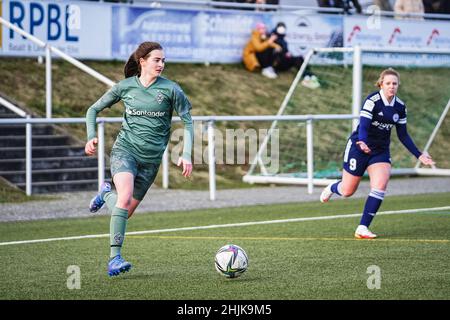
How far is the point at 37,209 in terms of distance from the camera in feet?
54.0

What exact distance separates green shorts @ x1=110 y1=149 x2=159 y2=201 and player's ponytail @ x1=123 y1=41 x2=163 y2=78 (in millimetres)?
759

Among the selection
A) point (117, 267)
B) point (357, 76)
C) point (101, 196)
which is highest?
point (357, 76)

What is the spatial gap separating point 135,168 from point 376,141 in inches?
153

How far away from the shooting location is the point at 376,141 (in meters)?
12.7

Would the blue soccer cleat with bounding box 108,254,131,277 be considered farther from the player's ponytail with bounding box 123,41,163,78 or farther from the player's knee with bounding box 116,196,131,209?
the player's ponytail with bounding box 123,41,163,78

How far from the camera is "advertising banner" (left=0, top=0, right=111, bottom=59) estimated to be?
2169 cm

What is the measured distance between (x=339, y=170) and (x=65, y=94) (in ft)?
19.0

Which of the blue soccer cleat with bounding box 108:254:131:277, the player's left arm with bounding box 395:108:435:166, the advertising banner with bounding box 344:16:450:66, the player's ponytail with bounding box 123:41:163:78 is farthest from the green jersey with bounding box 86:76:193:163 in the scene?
the advertising banner with bounding box 344:16:450:66

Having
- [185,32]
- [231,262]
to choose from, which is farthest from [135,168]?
[185,32]

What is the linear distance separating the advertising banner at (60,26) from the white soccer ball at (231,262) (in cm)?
1307

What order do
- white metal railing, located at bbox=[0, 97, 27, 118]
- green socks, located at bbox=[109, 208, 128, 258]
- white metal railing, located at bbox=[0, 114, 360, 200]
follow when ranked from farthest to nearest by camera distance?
white metal railing, located at bbox=[0, 97, 27, 118] < white metal railing, located at bbox=[0, 114, 360, 200] < green socks, located at bbox=[109, 208, 128, 258]

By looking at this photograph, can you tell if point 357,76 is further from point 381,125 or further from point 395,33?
point 395,33

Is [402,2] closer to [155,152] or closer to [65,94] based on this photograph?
[65,94]

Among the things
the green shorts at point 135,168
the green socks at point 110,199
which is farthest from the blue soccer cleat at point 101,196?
the green shorts at point 135,168
